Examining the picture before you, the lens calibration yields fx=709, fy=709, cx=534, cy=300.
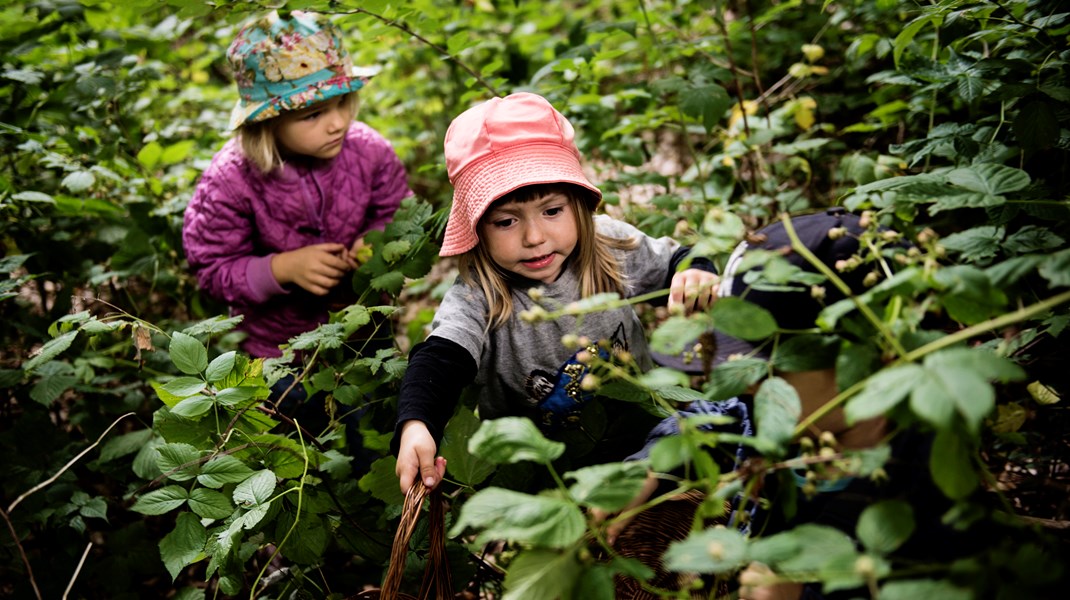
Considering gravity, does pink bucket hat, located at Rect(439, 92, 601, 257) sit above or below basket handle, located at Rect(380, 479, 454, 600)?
above

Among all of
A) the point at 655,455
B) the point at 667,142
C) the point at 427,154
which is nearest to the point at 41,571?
the point at 655,455

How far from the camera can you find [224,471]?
4.64 ft

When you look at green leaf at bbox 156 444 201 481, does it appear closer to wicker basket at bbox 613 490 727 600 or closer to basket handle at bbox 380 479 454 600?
basket handle at bbox 380 479 454 600

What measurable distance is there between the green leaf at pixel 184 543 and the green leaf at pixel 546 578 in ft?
2.57

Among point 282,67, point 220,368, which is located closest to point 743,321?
point 220,368

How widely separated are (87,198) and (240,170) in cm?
86

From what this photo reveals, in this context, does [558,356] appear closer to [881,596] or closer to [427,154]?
[881,596]

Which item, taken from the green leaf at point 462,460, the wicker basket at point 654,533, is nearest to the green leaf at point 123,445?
the green leaf at point 462,460

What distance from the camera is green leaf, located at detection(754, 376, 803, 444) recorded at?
908 millimetres

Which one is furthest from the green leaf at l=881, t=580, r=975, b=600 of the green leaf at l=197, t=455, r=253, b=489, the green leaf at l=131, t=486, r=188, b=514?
the green leaf at l=131, t=486, r=188, b=514

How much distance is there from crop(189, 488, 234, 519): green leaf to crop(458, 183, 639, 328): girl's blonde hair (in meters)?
0.69

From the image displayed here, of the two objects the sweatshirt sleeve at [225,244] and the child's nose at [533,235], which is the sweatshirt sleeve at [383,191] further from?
the child's nose at [533,235]

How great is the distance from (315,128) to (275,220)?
0.34m

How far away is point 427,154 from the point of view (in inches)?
177
